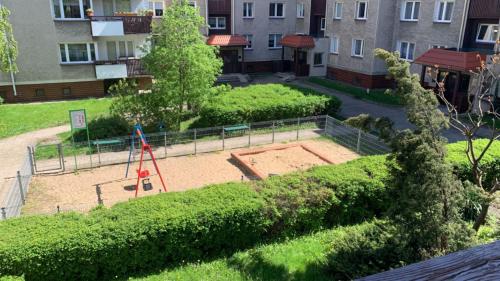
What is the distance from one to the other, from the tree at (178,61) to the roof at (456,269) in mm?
20697

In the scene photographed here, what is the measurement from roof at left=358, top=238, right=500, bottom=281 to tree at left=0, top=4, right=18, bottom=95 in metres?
26.1

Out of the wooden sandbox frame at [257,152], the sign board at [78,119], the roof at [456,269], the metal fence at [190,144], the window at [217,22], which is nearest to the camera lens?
the roof at [456,269]

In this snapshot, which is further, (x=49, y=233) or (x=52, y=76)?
(x=52, y=76)

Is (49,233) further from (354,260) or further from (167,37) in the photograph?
(167,37)

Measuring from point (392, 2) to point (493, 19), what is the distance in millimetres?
8596

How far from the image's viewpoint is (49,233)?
9.45 meters

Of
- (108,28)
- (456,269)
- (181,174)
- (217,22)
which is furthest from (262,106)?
(456,269)

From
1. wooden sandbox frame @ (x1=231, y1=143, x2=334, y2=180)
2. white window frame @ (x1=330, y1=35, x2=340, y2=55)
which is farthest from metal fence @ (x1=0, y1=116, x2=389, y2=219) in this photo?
white window frame @ (x1=330, y1=35, x2=340, y2=55)

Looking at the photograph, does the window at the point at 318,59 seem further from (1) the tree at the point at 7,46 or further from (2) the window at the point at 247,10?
(1) the tree at the point at 7,46

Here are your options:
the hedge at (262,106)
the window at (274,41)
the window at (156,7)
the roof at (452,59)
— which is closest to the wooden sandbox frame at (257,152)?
the hedge at (262,106)

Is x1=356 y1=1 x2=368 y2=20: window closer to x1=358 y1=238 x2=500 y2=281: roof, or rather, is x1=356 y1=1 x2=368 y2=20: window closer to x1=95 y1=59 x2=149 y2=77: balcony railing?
x1=95 y1=59 x2=149 y2=77: balcony railing

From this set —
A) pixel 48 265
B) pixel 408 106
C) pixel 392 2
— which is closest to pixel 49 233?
pixel 48 265

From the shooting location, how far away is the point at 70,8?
28812mm

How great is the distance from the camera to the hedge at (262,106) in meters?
22.8
